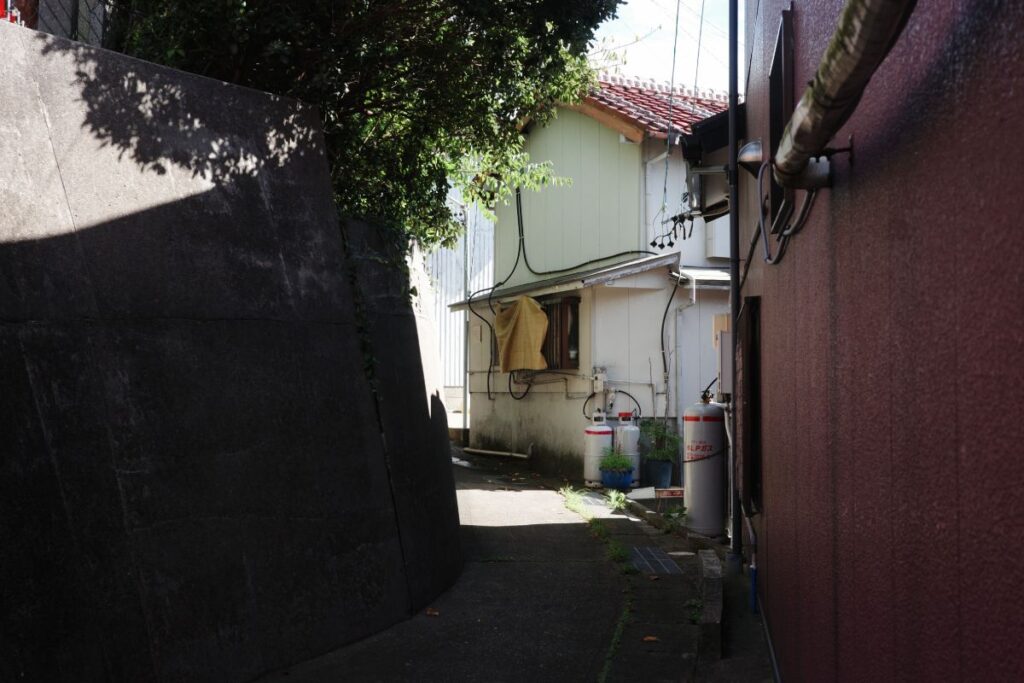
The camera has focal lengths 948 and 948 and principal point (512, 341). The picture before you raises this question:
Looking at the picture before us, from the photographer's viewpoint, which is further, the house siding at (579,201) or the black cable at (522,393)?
the black cable at (522,393)

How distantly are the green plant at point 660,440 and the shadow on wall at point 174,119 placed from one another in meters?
9.71

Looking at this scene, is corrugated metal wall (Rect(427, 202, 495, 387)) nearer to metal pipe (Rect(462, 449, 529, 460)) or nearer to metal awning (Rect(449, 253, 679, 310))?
metal pipe (Rect(462, 449, 529, 460))

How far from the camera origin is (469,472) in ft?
59.0

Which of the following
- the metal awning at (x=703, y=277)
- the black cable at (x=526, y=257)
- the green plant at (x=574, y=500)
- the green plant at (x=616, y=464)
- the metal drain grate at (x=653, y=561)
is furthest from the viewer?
the black cable at (x=526, y=257)

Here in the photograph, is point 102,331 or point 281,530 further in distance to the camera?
point 281,530

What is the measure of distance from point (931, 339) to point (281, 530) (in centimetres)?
511

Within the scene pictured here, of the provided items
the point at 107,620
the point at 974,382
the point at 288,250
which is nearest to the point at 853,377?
the point at 974,382

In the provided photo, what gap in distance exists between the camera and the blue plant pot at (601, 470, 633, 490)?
49.6 ft

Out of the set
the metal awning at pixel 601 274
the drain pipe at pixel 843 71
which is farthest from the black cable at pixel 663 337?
the drain pipe at pixel 843 71

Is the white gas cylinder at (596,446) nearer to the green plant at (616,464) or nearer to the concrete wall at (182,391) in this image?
the green plant at (616,464)

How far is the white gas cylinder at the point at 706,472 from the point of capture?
10.6 meters

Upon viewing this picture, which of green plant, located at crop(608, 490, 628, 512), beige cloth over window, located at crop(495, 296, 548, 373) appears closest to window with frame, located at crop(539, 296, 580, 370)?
beige cloth over window, located at crop(495, 296, 548, 373)

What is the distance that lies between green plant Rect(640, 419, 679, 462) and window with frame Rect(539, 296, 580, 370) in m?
1.89

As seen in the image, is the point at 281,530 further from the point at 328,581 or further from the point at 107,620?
the point at 107,620
